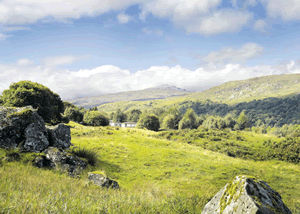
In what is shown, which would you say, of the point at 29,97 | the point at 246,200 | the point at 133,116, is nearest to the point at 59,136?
the point at 246,200

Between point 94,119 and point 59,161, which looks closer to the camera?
point 59,161

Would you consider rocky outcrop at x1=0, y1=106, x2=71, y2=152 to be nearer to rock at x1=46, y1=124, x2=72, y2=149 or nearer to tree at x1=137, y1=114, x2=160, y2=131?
rock at x1=46, y1=124, x2=72, y2=149

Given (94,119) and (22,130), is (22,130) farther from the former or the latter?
(94,119)

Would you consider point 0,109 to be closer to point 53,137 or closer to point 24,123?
point 24,123

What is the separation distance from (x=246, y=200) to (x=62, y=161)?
8906 millimetres

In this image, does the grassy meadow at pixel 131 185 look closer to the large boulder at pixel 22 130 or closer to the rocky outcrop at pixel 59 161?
the rocky outcrop at pixel 59 161

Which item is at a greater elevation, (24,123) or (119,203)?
(24,123)

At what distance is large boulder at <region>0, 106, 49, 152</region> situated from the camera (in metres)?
9.01

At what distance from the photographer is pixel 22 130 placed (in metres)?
9.77

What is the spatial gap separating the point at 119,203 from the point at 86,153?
9441mm

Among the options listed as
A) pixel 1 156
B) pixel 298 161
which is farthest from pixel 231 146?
pixel 1 156

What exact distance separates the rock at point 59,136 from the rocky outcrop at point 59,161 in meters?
1.79

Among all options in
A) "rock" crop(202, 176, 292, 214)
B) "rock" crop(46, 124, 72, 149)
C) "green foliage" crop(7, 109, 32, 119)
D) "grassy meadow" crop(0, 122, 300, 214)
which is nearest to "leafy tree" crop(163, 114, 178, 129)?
"grassy meadow" crop(0, 122, 300, 214)

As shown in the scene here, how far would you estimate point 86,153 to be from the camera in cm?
1252
